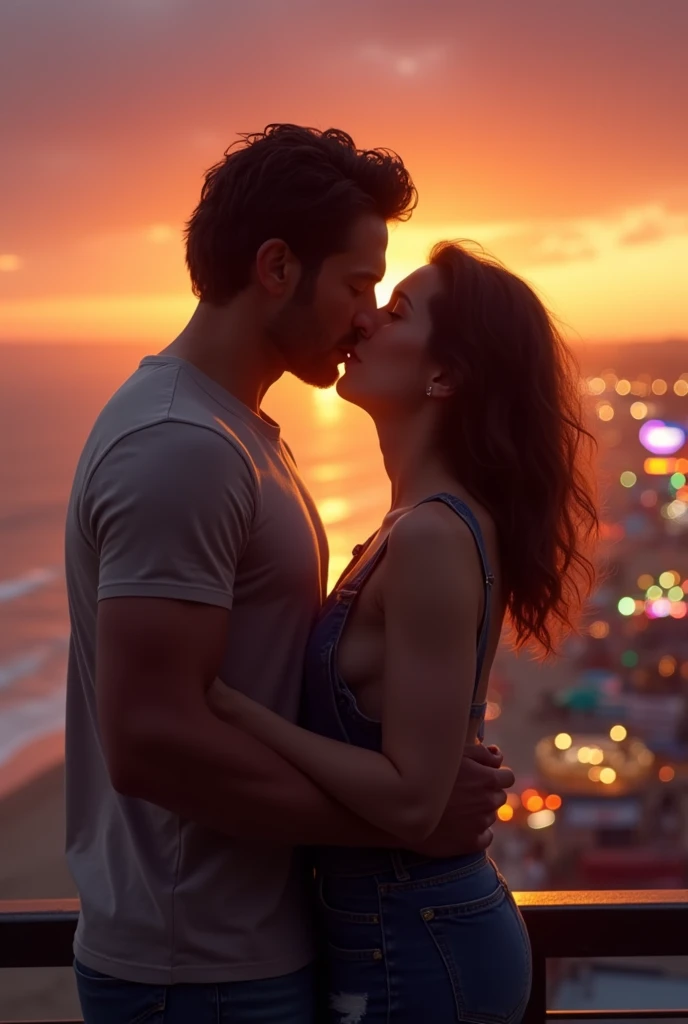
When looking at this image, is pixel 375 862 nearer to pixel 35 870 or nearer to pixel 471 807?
pixel 471 807

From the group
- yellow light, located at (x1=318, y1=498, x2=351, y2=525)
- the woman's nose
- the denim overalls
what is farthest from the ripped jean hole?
yellow light, located at (x1=318, y1=498, x2=351, y2=525)

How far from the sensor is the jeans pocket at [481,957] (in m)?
1.82

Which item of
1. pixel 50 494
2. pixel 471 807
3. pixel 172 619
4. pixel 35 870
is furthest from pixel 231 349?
pixel 50 494

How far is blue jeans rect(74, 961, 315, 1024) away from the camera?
1730mm

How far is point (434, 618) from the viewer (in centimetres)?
174

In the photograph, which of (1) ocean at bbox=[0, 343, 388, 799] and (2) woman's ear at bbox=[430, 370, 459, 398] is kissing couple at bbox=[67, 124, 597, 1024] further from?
(1) ocean at bbox=[0, 343, 388, 799]

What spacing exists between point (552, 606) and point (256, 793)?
2.41 feet

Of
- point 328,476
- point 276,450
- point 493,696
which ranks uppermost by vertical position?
point 328,476

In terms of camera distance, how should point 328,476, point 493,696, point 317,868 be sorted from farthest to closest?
point 328,476 → point 493,696 → point 317,868

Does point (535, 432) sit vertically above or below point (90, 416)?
below

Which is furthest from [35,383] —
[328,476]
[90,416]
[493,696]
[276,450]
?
[276,450]

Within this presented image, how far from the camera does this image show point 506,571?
1.99 metres

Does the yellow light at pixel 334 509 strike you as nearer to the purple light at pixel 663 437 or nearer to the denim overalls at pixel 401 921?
the purple light at pixel 663 437

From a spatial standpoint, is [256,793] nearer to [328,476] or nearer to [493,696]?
[493,696]
